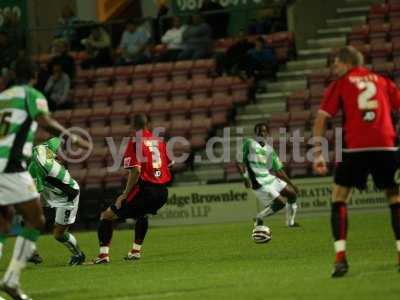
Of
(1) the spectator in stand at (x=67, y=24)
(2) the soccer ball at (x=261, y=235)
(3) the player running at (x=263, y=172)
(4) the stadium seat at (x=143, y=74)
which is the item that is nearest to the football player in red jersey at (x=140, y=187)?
(2) the soccer ball at (x=261, y=235)

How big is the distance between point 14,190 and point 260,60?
16.1m

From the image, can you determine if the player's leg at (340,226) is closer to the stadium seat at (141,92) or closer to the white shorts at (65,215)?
the white shorts at (65,215)

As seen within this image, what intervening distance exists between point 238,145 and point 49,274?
11.5m

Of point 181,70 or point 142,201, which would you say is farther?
point 181,70

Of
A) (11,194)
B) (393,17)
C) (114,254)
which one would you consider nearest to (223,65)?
(393,17)

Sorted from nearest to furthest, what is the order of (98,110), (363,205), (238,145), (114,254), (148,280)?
(148,280) < (114,254) < (363,205) < (238,145) < (98,110)

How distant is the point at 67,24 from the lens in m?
28.6

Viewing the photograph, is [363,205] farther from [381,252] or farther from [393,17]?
[381,252]

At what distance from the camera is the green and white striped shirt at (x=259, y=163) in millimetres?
19484

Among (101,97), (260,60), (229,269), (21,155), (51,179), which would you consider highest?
(260,60)

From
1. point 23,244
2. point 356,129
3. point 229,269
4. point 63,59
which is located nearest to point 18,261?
point 23,244

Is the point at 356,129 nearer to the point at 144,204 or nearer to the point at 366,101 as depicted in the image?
the point at 366,101

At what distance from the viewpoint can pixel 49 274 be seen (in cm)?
1409

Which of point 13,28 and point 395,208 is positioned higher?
point 13,28
